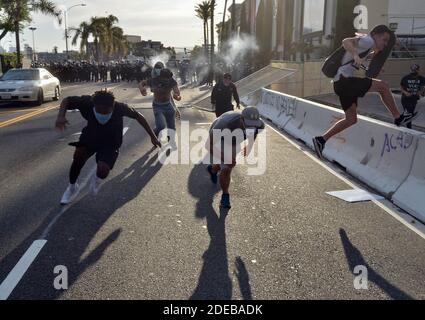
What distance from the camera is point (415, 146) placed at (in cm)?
630

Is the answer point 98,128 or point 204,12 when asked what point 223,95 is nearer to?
point 98,128

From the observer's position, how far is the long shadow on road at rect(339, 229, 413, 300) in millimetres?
3796

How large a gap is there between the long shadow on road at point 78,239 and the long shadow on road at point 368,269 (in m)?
2.24

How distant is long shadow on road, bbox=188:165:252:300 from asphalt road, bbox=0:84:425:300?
1 centimetres

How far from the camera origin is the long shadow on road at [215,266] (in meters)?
3.78

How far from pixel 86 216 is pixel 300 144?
6974 millimetres

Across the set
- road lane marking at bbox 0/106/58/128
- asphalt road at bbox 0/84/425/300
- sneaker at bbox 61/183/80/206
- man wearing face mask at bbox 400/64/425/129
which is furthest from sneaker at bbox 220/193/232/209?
road lane marking at bbox 0/106/58/128

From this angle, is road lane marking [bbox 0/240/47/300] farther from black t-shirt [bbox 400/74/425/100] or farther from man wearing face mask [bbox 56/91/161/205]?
black t-shirt [bbox 400/74/425/100]

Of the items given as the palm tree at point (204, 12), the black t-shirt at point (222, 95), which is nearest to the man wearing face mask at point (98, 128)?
the black t-shirt at point (222, 95)

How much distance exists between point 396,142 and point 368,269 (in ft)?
10.3

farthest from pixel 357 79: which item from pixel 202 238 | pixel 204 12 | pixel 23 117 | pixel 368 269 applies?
pixel 204 12

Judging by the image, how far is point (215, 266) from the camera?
4.32 metres

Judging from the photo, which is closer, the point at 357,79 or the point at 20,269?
the point at 20,269

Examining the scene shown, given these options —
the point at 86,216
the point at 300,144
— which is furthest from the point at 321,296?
the point at 300,144
